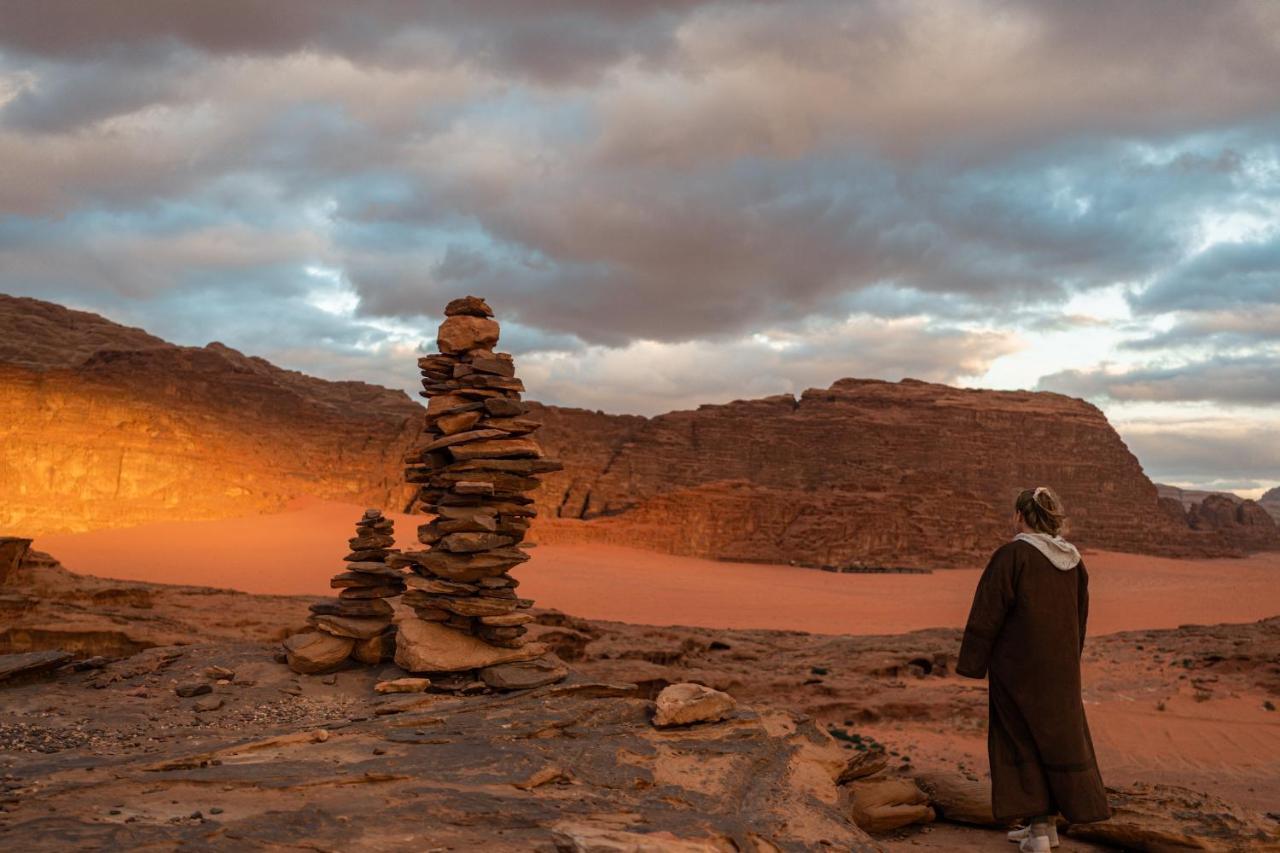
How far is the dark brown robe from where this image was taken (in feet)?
14.9

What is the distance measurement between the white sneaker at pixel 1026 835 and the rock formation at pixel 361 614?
5.13m

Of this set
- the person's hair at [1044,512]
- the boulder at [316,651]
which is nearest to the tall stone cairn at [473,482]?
the boulder at [316,651]

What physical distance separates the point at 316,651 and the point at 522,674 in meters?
1.89

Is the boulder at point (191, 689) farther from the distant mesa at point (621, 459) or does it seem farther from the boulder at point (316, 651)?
the distant mesa at point (621, 459)

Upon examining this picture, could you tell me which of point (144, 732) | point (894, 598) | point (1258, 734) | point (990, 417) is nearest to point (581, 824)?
point (144, 732)

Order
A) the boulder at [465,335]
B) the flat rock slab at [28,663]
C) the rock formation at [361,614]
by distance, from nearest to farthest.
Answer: the flat rock slab at [28,663], the rock formation at [361,614], the boulder at [465,335]

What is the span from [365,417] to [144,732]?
23.2m

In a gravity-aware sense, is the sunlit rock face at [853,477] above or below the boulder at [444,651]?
above

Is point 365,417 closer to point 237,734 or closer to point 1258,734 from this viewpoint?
point 237,734

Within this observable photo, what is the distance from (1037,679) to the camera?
15.1ft

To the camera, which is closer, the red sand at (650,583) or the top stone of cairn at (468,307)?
the top stone of cairn at (468,307)

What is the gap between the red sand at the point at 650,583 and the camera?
Result: 55.8 feet

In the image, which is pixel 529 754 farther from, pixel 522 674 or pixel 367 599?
pixel 367 599

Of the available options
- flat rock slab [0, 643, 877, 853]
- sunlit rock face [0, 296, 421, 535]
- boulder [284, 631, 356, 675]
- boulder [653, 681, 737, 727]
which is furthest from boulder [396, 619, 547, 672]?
sunlit rock face [0, 296, 421, 535]
